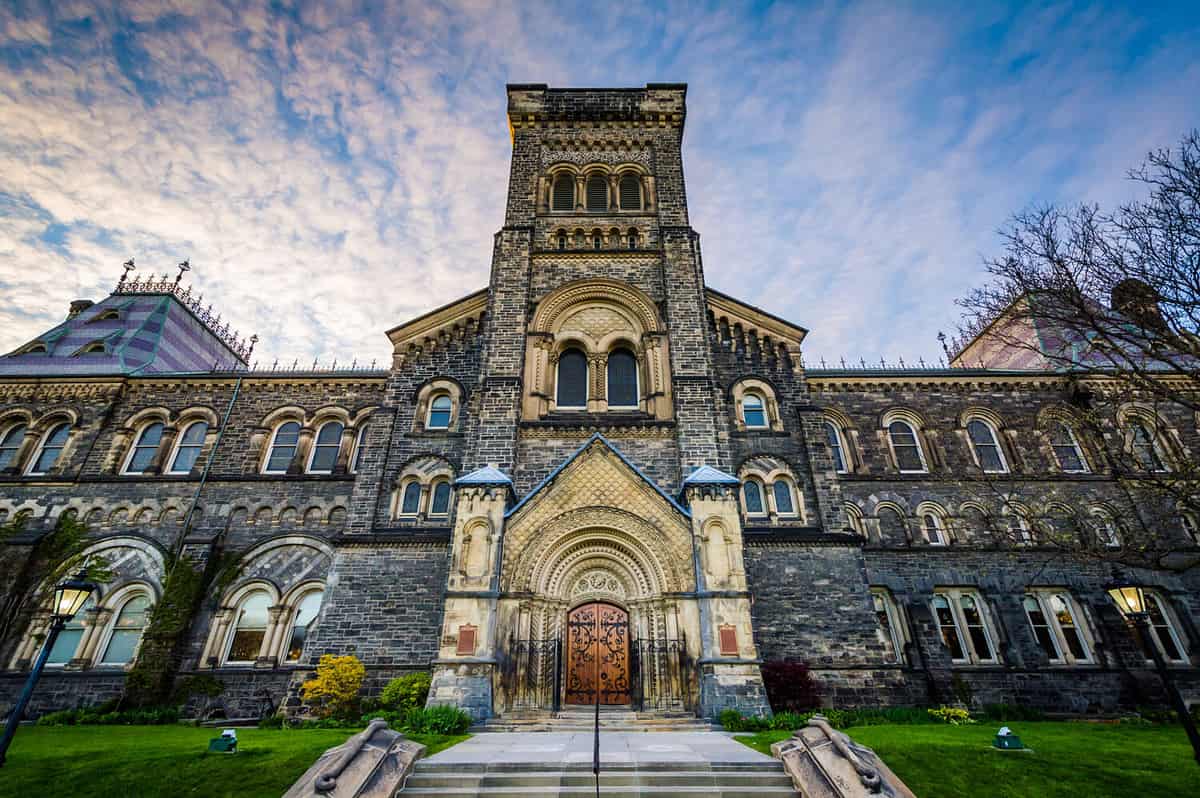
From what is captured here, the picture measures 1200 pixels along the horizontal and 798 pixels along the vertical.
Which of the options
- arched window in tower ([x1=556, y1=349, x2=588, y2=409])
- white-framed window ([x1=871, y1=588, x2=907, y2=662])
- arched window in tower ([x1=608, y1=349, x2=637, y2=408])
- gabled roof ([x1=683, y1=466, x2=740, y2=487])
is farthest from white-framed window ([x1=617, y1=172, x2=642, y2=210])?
white-framed window ([x1=871, y1=588, x2=907, y2=662])

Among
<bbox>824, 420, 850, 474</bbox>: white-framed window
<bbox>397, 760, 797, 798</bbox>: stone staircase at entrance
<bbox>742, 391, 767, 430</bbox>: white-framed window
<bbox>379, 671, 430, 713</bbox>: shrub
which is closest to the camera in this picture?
<bbox>397, 760, 797, 798</bbox>: stone staircase at entrance

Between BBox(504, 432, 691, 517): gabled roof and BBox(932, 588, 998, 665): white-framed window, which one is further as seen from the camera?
BBox(932, 588, 998, 665): white-framed window

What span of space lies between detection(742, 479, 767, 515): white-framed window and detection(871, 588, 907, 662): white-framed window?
4.83m

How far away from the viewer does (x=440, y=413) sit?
18734mm

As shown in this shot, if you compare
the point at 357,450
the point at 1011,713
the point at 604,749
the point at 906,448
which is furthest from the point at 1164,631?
the point at 357,450

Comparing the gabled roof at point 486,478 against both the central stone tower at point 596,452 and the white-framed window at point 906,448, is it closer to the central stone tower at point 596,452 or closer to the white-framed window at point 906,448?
the central stone tower at point 596,452

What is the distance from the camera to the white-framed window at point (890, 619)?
58.9 feet

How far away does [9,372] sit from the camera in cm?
2236

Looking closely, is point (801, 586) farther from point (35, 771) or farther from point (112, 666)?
point (112, 666)

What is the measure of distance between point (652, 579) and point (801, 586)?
185 inches

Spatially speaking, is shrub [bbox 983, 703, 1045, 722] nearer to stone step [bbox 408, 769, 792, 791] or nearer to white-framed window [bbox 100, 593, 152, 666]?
stone step [bbox 408, 769, 792, 791]

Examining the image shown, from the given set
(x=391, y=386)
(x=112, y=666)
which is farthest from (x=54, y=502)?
(x=391, y=386)

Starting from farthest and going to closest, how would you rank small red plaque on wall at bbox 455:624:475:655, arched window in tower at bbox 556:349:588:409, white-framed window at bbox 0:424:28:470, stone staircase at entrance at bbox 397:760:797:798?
1. white-framed window at bbox 0:424:28:470
2. arched window in tower at bbox 556:349:588:409
3. small red plaque on wall at bbox 455:624:475:655
4. stone staircase at entrance at bbox 397:760:797:798

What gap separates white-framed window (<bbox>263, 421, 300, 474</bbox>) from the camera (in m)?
20.2
